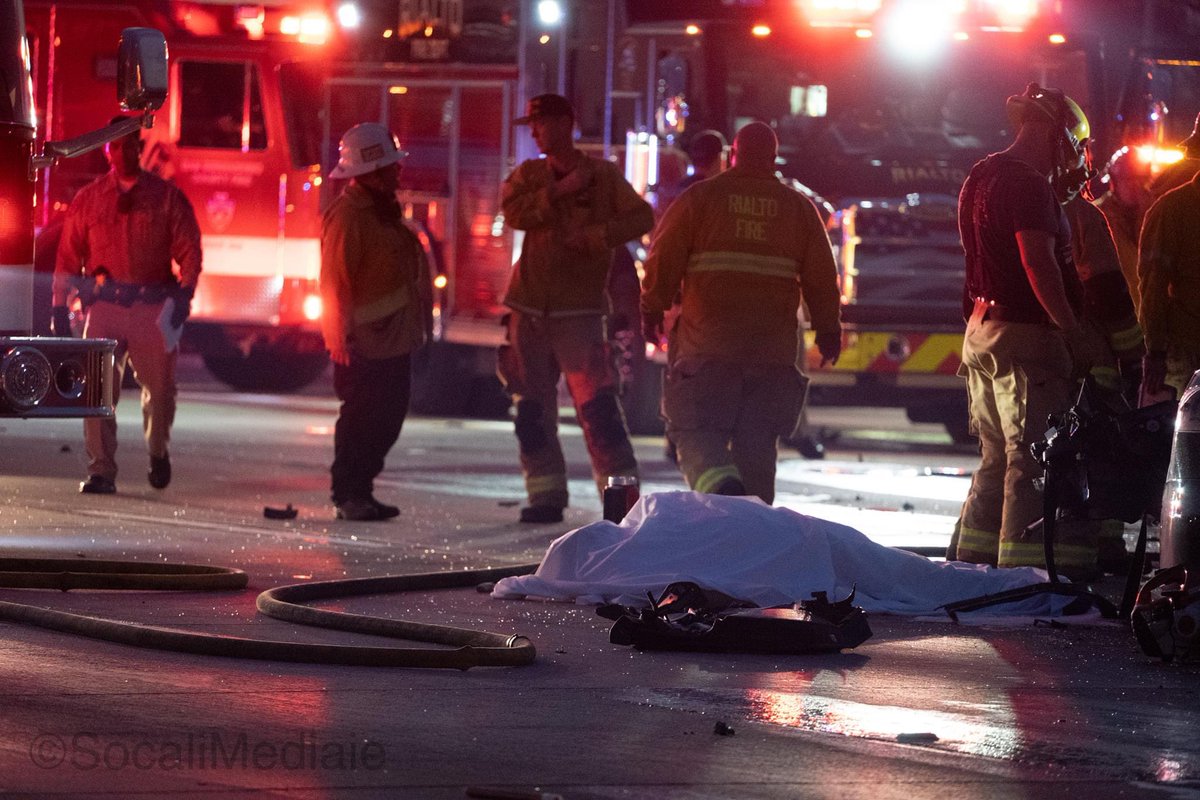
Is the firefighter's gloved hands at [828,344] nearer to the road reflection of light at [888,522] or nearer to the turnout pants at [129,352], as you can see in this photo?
the road reflection of light at [888,522]

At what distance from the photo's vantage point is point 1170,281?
893 centimetres

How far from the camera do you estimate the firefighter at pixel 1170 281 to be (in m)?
8.88

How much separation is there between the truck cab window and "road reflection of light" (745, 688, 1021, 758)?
1174 cm

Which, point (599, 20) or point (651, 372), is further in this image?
point (651, 372)

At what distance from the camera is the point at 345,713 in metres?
5.56

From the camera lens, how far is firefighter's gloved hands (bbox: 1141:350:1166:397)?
882 cm

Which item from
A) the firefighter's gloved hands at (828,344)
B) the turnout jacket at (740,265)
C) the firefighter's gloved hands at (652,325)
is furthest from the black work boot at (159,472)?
the firefighter's gloved hands at (828,344)

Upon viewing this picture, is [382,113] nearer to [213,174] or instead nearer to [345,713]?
[213,174]

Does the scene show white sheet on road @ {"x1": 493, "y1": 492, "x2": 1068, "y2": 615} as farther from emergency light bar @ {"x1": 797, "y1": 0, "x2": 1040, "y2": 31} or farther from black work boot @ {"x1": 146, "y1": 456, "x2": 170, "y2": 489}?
emergency light bar @ {"x1": 797, "y1": 0, "x2": 1040, "y2": 31}

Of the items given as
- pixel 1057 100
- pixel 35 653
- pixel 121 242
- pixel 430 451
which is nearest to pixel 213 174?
pixel 430 451

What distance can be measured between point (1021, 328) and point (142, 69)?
10.8ft

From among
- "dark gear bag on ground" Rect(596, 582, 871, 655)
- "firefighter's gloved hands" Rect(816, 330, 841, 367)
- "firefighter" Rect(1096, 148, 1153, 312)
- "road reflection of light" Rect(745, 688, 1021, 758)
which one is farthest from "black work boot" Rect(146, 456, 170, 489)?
"road reflection of light" Rect(745, 688, 1021, 758)

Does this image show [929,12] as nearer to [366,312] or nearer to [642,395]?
[642,395]

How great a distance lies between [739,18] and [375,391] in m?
4.67
